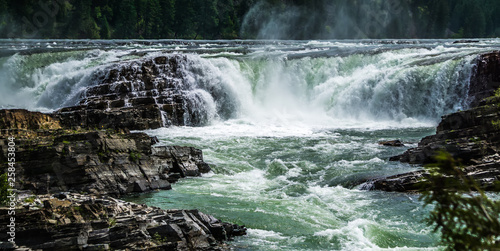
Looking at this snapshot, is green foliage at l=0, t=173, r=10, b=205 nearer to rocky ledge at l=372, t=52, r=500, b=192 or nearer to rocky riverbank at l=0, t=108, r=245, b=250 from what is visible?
rocky riverbank at l=0, t=108, r=245, b=250

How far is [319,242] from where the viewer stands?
11.0 meters

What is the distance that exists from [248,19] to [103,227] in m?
85.0

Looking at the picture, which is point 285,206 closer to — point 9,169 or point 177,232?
point 177,232

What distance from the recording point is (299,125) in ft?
101

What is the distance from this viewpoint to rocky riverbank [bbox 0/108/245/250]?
9.07 meters

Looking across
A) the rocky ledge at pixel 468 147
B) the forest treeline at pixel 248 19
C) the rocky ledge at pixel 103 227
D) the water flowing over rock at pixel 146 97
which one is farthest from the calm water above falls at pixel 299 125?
the forest treeline at pixel 248 19

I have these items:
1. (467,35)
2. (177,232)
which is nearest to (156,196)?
(177,232)

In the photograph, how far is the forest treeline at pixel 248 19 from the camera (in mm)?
75875

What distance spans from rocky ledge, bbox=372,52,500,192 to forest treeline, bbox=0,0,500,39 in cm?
6544

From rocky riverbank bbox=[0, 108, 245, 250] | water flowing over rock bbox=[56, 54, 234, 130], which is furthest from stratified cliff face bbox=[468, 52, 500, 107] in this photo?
rocky riverbank bbox=[0, 108, 245, 250]

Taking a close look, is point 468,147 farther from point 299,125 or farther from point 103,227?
point 299,125

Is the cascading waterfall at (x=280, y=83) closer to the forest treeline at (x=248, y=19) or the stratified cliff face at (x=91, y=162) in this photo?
the stratified cliff face at (x=91, y=162)

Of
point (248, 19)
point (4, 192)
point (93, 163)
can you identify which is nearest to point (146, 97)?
point (93, 163)

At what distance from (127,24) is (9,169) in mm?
72070
